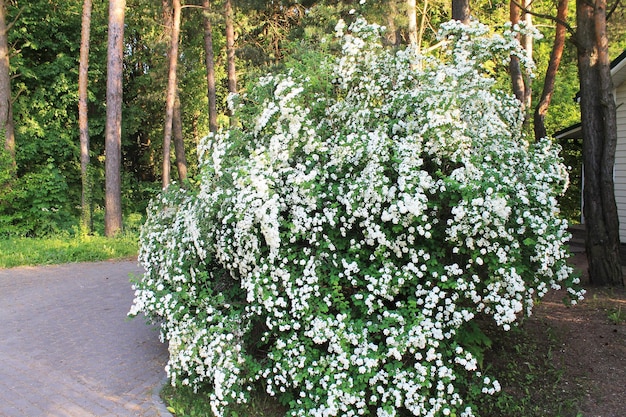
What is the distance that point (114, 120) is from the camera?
14031 millimetres

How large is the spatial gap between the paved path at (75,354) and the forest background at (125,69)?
19.6ft

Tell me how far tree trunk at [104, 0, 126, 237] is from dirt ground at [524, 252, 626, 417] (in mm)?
11463

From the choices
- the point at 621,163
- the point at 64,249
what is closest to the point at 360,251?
the point at 621,163

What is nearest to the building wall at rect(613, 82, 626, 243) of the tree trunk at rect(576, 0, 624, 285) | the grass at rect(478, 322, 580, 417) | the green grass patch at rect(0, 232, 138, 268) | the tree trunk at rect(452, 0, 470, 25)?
the tree trunk at rect(452, 0, 470, 25)

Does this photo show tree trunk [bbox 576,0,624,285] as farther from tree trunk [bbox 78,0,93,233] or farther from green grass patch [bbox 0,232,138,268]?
tree trunk [bbox 78,0,93,233]

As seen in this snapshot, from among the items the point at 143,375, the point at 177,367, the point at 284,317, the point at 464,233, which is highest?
the point at 464,233

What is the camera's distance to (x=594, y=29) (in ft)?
22.5

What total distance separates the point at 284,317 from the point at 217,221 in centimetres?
102

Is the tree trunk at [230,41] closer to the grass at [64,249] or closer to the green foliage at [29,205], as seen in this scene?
the green foliage at [29,205]

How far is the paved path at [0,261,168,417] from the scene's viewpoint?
4262mm

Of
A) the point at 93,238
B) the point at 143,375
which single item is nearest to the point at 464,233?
the point at 143,375

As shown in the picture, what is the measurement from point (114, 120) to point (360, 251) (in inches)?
470

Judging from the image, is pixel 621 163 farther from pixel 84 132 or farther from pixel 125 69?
pixel 125 69

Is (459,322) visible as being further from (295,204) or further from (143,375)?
(143,375)
